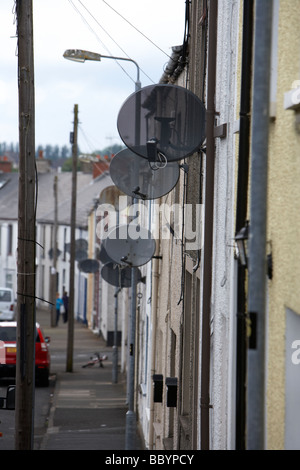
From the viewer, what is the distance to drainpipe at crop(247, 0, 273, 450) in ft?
13.8

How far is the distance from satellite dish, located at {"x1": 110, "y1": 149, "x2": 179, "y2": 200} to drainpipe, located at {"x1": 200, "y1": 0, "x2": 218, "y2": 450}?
49.4 inches

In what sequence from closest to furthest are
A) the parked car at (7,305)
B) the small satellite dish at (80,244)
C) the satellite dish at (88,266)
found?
the satellite dish at (88,266), the parked car at (7,305), the small satellite dish at (80,244)

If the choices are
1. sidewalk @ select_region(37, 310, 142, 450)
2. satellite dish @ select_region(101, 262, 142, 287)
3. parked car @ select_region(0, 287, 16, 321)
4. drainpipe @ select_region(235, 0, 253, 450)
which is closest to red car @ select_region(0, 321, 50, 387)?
sidewalk @ select_region(37, 310, 142, 450)

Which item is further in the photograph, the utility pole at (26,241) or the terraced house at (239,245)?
the utility pole at (26,241)

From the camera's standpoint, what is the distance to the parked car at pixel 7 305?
4112 cm

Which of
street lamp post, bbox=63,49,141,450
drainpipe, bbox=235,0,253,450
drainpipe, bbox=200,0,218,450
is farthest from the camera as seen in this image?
street lamp post, bbox=63,49,141,450

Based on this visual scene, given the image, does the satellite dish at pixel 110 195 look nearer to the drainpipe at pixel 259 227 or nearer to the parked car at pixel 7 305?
the parked car at pixel 7 305

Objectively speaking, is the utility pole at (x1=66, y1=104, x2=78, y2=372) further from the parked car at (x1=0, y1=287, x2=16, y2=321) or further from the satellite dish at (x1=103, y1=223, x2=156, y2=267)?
the satellite dish at (x1=103, y1=223, x2=156, y2=267)

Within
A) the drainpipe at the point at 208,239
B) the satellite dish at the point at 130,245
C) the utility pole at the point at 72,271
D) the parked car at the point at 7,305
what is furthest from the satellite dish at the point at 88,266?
the drainpipe at the point at 208,239

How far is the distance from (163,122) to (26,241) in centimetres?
246

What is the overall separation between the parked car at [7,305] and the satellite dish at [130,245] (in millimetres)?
27789

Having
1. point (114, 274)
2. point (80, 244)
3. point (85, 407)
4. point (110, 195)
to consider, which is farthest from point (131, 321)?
point (80, 244)

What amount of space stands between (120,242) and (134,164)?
65.2 inches

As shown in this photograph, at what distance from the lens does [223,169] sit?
8.05 m
